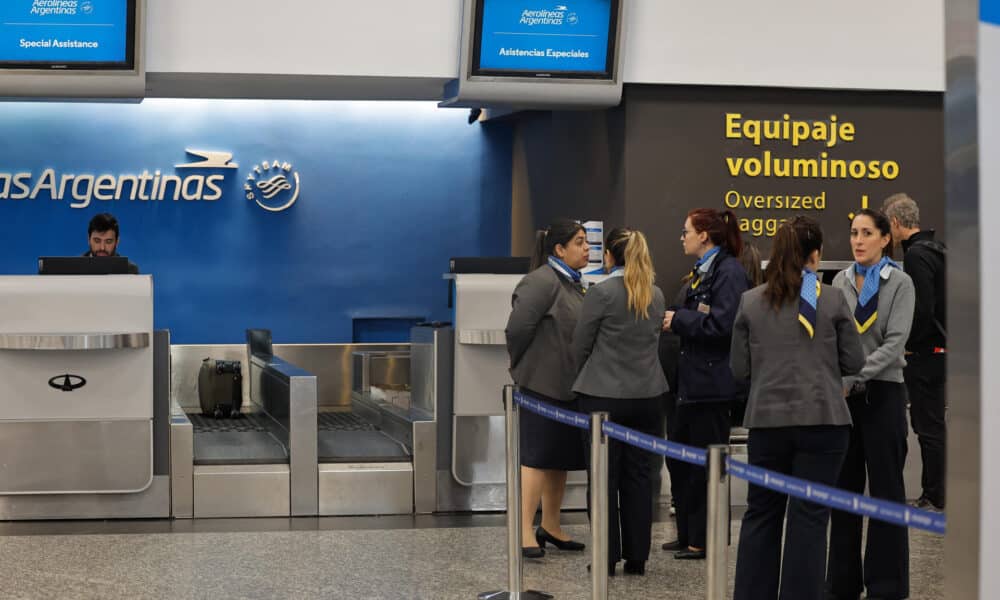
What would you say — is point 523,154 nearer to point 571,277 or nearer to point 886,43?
point 886,43

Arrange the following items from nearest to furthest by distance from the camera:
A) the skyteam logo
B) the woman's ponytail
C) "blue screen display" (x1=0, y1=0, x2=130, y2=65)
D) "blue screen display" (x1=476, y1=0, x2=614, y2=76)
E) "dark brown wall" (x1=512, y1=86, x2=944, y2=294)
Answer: the woman's ponytail
"blue screen display" (x1=0, y1=0, x2=130, y2=65)
"blue screen display" (x1=476, y1=0, x2=614, y2=76)
"dark brown wall" (x1=512, y1=86, x2=944, y2=294)
the skyteam logo

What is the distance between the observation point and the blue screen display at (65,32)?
7.62m

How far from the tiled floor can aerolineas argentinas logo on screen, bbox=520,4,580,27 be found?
3105 mm

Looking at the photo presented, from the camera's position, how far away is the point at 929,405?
729 cm

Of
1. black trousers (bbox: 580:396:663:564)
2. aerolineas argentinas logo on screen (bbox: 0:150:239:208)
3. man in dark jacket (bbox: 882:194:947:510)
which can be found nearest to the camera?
black trousers (bbox: 580:396:663:564)

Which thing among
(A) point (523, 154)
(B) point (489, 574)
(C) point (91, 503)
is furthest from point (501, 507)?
(A) point (523, 154)

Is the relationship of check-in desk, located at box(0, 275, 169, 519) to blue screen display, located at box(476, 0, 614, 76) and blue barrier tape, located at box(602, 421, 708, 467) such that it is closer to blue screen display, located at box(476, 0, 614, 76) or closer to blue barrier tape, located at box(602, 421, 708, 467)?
blue screen display, located at box(476, 0, 614, 76)

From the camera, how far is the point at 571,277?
256 inches

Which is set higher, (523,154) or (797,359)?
(523,154)

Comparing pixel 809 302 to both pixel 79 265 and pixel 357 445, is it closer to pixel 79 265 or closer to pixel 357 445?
pixel 357 445

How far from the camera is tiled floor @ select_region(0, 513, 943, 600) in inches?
231

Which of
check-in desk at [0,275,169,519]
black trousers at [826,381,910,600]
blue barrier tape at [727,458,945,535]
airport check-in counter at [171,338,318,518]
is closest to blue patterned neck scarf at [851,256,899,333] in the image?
black trousers at [826,381,910,600]

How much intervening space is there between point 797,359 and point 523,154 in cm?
678

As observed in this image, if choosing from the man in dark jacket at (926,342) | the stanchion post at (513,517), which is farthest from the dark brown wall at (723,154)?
the stanchion post at (513,517)
